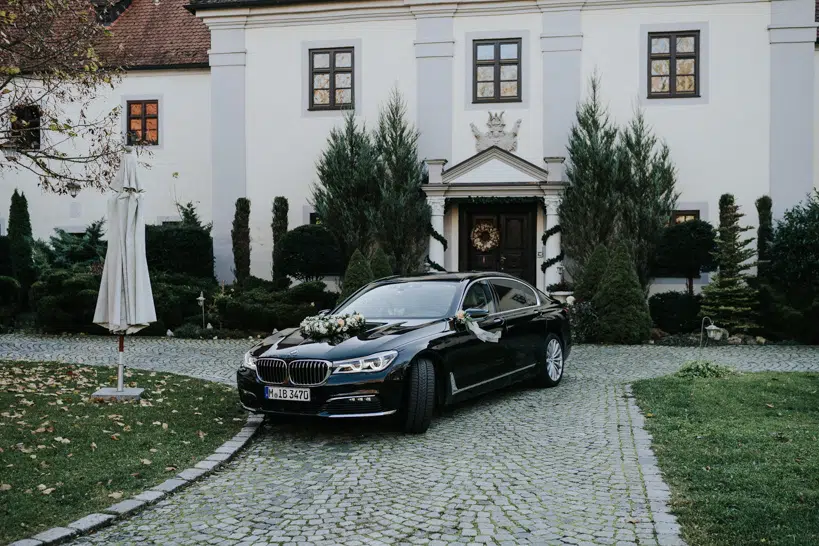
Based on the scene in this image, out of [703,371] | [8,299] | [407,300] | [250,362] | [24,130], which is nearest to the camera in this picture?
[250,362]

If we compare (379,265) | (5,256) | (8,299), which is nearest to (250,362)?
(379,265)

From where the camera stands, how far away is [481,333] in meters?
8.34

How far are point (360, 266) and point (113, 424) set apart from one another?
9.11 meters

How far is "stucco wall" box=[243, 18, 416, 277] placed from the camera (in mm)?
20078

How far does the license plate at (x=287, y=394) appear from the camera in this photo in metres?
7.09

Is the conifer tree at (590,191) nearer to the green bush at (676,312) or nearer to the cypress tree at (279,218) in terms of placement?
the green bush at (676,312)

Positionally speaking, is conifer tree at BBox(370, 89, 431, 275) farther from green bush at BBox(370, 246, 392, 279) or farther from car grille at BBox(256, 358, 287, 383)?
car grille at BBox(256, 358, 287, 383)

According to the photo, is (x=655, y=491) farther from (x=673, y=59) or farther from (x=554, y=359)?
(x=673, y=59)

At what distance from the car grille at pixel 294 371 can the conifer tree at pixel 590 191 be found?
39.6 ft

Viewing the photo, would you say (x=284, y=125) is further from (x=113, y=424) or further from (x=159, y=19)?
(x=113, y=424)

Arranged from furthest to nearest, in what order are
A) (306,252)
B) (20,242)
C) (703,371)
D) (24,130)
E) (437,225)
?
(20,242) → (437,225) → (306,252) → (703,371) → (24,130)

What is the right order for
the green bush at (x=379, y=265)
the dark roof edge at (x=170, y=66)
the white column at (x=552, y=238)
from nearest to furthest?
the green bush at (x=379, y=265), the white column at (x=552, y=238), the dark roof edge at (x=170, y=66)

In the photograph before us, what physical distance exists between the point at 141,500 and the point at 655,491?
3.59 metres

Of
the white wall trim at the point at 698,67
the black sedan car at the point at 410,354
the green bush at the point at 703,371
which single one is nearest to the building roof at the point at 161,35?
the white wall trim at the point at 698,67
